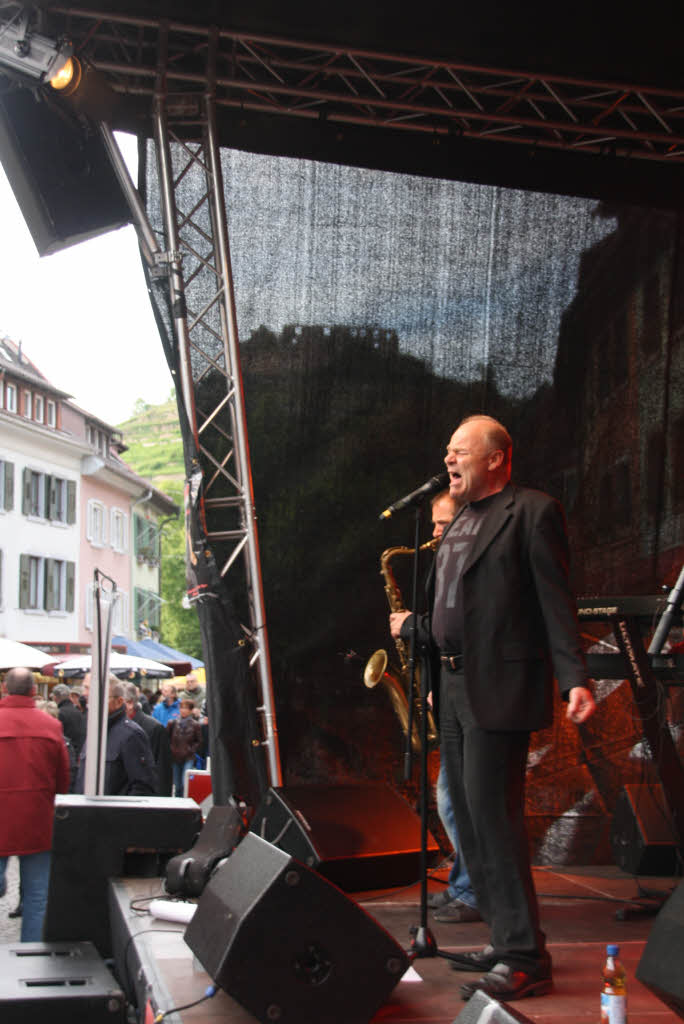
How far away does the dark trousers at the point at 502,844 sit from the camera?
271 centimetres

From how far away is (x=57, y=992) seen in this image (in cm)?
310

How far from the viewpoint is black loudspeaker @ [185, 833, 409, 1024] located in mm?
2377

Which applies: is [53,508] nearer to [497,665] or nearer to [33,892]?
[33,892]

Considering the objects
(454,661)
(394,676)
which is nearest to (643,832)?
(394,676)

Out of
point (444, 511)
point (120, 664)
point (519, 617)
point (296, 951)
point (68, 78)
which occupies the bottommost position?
point (296, 951)

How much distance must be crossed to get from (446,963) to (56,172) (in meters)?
5.13

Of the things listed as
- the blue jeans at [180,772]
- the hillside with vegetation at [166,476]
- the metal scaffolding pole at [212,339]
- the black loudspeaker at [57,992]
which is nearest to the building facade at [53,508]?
the blue jeans at [180,772]

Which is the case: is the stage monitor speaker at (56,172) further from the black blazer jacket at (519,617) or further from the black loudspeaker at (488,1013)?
the black loudspeaker at (488,1013)

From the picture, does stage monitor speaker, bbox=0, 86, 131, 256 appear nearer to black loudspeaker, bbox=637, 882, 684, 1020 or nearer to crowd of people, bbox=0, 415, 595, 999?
crowd of people, bbox=0, 415, 595, 999

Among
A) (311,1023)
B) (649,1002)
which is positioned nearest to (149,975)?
(311,1023)

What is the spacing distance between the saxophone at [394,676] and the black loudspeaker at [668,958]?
11.1 ft

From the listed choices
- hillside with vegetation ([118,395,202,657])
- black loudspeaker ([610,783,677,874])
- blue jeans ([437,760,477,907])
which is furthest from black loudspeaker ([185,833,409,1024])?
hillside with vegetation ([118,395,202,657])

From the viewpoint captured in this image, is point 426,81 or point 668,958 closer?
point 668,958

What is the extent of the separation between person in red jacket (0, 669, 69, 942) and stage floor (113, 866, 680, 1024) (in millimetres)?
1026
